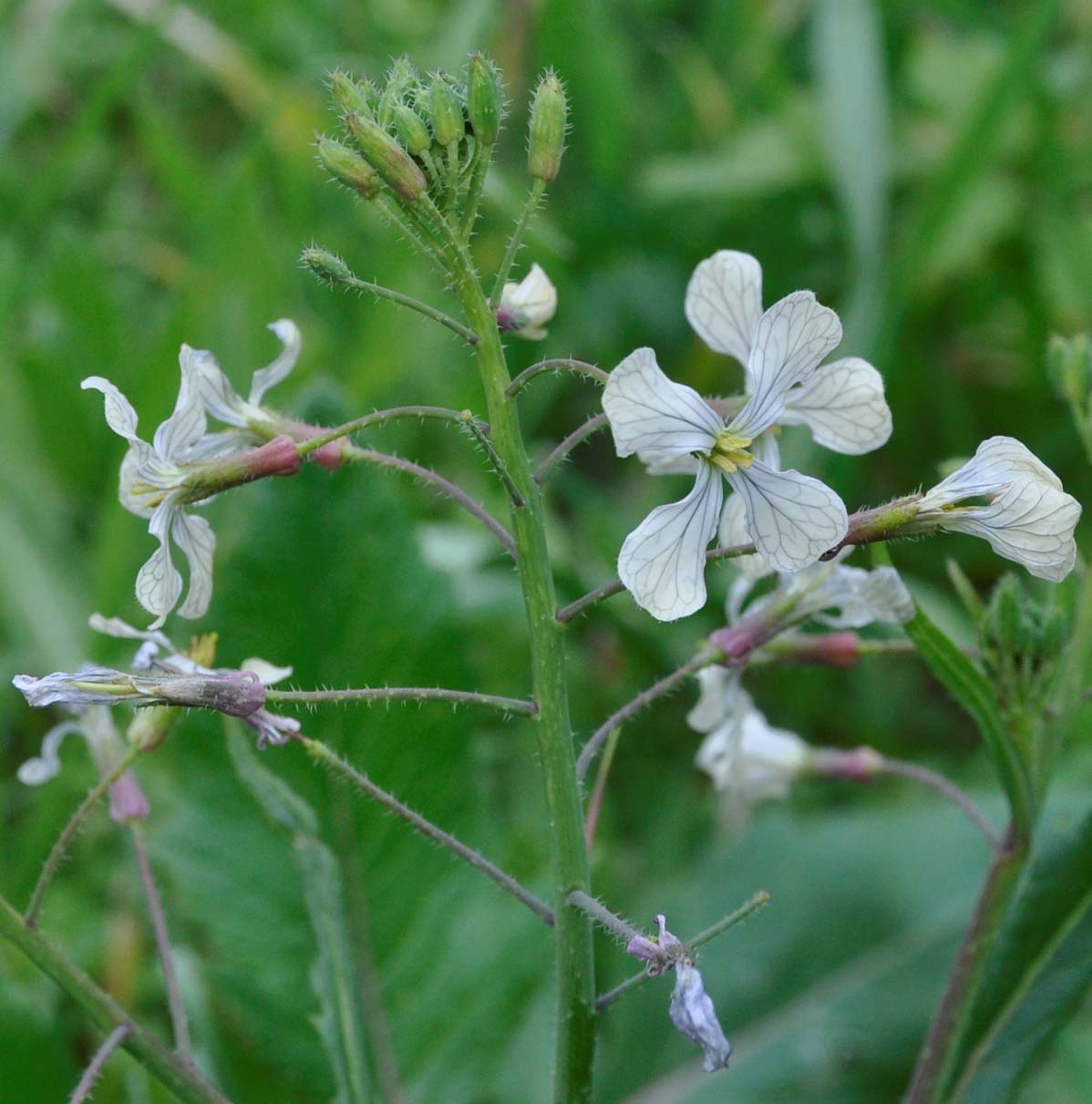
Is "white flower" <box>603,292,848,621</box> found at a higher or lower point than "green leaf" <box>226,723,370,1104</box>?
higher

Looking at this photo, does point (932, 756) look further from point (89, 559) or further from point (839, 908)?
point (89, 559)

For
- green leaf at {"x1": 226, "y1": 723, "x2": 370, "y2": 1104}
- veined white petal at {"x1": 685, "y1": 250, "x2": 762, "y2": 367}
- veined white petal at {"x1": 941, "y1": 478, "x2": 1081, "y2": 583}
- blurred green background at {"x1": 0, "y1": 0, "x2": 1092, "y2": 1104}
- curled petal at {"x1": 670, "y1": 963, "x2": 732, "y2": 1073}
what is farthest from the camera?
blurred green background at {"x1": 0, "y1": 0, "x2": 1092, "y2": 1104}

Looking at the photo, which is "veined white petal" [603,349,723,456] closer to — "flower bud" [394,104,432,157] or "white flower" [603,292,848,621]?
"white flower" [603,292,848,621]

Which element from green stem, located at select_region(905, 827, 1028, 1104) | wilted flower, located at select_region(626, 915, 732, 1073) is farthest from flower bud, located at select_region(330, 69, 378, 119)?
green stem, located at select_region(905, 827, 1028, 1104)

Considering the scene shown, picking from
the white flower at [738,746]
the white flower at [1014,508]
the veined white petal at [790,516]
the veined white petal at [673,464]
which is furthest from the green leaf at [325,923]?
the white flower at [1014,508]

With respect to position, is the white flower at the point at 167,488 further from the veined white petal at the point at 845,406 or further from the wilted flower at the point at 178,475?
the veined white petal at the point at 845,406

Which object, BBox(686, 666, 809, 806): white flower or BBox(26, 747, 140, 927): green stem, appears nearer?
BBox(26, 747, 140, 927): green stem

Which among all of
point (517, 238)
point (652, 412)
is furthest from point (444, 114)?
point (652, 412)
